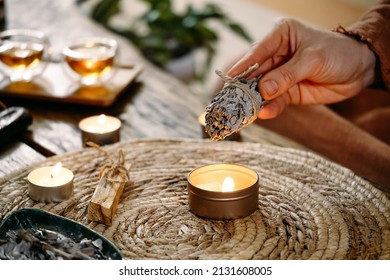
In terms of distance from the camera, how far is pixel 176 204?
94cm

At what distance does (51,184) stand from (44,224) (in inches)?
4.0

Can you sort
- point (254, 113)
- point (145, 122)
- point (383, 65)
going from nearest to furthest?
point (254, 113) < point (383, 65) < point (145, 122)

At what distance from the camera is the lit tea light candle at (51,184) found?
0.93 meters

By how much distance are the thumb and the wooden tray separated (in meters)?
0.47

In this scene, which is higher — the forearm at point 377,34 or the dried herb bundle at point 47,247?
the forearm at point 377,34

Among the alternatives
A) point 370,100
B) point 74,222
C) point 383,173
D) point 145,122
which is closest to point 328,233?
point 74,222

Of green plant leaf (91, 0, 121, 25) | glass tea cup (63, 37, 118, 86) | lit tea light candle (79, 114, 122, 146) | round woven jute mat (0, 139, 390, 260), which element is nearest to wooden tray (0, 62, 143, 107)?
glass tea cup (63, 37, 118, 86)

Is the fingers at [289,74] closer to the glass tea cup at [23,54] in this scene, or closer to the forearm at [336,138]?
the forearm at [336,138]

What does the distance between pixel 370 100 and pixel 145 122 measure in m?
0.72

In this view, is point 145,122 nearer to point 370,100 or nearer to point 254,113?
point 254,113

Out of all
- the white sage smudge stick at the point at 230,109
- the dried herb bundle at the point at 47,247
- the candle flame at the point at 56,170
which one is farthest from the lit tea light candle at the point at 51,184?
the white sage smudge stick at the point at 230,109

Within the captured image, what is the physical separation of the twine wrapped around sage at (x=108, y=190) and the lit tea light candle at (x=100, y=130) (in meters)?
0.13

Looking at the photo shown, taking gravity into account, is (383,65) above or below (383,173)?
above
